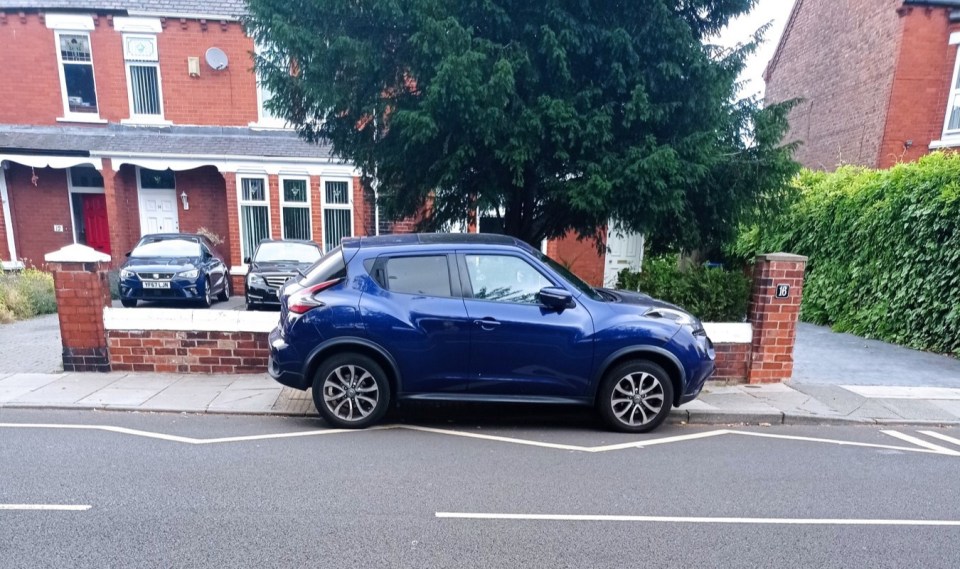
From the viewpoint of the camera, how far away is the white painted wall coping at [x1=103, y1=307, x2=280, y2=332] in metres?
6.29

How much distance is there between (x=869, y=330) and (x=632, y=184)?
662cm

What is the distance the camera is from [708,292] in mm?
6398

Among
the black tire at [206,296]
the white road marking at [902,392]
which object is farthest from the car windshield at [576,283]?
the black tire at [206,296]

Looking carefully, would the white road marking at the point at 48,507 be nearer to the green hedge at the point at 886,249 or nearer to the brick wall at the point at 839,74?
the green hedge at the point at 886,249

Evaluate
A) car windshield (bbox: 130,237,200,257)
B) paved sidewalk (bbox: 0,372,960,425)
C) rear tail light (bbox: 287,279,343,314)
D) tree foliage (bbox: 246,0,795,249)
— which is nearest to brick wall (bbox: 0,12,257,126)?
car windshield (bbox: 130,237,200,257)

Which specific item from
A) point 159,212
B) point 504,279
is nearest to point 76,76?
point 159,212

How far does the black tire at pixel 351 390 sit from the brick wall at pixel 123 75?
39.2 ft

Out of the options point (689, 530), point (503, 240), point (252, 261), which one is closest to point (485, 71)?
point (503, 240)

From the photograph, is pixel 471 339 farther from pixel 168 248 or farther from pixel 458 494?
pixel 168 248

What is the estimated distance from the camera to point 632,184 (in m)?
5.64

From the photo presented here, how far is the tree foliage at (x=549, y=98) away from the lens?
5.46m

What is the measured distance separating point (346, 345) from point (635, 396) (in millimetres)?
2823

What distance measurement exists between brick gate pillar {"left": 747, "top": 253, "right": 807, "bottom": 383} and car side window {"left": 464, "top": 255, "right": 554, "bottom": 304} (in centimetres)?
312

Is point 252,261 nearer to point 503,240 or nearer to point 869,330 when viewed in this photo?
point 503,240
